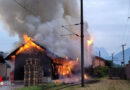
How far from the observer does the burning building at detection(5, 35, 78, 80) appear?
1916 cm

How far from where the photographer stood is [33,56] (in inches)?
766

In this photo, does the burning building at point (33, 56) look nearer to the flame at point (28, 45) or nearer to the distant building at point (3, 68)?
the flame at point (28, 45)

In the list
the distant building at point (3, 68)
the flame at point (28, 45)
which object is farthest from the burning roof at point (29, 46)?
the distant building at point (3, 68)

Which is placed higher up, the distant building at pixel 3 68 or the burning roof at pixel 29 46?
the burning roof at pixel 29 46

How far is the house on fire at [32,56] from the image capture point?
19.1m

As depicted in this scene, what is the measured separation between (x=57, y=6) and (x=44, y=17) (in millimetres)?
2931

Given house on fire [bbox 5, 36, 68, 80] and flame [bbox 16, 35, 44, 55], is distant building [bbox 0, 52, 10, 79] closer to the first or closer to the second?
house on fire [bbox 5, 36, 68, 80]

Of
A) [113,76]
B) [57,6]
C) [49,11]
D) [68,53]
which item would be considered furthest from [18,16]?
[113,76]

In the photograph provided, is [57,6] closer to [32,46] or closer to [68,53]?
[68,53]

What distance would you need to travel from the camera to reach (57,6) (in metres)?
26.0

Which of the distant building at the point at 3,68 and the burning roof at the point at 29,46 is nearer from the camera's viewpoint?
the burning roof at the point at 29,46

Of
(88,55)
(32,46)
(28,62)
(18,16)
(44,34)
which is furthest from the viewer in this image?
(88,55)

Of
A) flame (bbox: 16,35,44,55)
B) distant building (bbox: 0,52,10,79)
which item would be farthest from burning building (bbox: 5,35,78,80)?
distant building (bbox: 0,52,10,79)

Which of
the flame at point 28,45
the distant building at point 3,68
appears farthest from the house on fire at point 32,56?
the distant building at point 3,68
